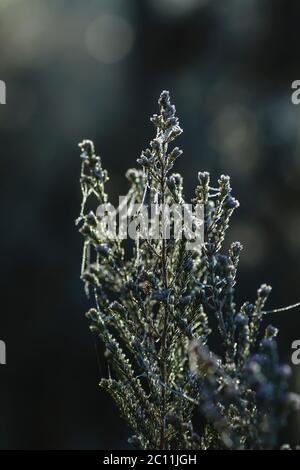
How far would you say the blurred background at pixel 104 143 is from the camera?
469 inches

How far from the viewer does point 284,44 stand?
13.2m

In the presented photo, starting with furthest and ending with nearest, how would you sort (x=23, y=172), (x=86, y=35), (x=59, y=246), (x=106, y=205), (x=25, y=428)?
(x=86, y=35) → (x=23, y=172) → (x=59, y=246) → (x=25, y=428) → (x=106, y=205)

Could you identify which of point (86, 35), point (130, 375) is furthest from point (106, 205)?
point (86, 35)

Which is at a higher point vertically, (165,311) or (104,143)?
(104,143)

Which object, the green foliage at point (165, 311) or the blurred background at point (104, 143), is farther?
the blurred background at point (104, 143)

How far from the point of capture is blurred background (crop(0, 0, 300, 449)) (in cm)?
1191

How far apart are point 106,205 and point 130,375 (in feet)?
2.71

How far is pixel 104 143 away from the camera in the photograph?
523 inches

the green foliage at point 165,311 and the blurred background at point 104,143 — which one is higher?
the blurred background at point 104,143

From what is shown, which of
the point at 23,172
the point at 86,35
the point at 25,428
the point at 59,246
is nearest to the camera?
the point at 25,428

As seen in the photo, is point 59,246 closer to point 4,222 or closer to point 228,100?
point 4,222

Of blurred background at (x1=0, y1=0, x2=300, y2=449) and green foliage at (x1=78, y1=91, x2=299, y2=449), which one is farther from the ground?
blurred background at (x1=0, y1=0, x2=300, y2=449)

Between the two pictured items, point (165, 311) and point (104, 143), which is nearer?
point (165, 311)

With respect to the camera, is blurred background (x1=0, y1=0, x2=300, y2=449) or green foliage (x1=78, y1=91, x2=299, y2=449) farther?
blurred background (x1=0, y1=0, x2=300, y2=449)
